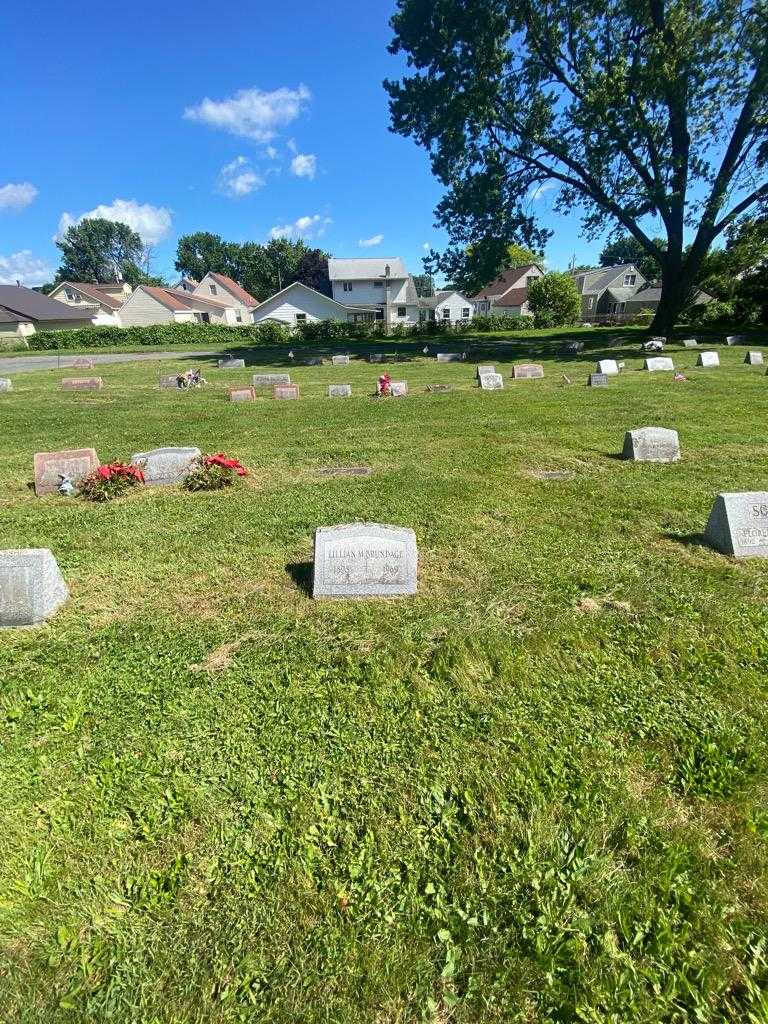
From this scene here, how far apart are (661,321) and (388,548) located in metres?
32.8

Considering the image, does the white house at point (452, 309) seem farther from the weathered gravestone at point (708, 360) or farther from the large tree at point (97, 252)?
the large tree at point (97, 252)

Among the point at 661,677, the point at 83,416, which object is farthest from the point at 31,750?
the point at 83,416


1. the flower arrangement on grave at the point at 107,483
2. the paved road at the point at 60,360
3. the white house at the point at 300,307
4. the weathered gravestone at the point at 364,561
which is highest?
the white house at the point at 300,307

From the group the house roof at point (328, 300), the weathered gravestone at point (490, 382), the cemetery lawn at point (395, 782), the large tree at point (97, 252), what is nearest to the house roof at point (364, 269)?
the house roof at point (328, 300)

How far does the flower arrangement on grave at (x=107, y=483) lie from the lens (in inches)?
291

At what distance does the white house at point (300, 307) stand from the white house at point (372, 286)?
10.9 feet

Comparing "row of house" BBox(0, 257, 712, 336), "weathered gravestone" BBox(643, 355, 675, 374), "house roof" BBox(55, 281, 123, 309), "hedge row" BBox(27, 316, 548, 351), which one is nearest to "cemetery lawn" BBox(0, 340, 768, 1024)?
"weathered gravestone" BBox(643, 355, 675, 374)

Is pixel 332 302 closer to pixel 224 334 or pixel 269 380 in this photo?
pixel 224 334

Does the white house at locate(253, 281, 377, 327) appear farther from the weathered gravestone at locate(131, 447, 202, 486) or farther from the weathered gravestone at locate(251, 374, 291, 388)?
the weathered gravestone at locate(131, 447, 202, 486)

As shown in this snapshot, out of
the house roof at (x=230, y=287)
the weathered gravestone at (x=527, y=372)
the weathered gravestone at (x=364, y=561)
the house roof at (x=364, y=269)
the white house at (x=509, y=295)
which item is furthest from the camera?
the house roof at (x=230, y=287)

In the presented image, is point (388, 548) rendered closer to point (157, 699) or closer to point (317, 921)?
point (157, 699)

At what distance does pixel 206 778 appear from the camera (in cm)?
288

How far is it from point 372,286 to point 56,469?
172ft

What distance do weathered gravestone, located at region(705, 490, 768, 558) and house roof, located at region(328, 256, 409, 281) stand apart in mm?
54179
